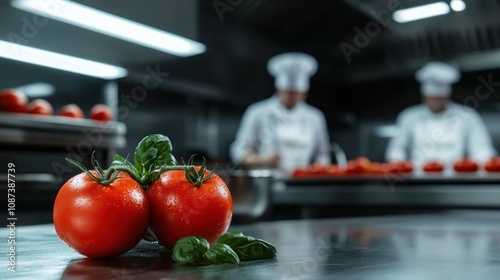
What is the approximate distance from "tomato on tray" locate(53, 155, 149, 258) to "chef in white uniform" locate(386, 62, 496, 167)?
4.16 meters

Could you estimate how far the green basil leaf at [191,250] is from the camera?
564mm

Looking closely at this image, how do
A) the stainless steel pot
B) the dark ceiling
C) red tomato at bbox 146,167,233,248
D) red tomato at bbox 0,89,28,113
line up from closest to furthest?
red tomato at bbox 146,167,233,248 < the stainless steel pot < red tomato at bbox 0,89,28,113 < the dark ceiling

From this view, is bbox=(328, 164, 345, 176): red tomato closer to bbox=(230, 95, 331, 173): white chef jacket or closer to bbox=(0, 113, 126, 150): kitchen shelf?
bbox=(230, 95, 331, 173): white chef jacket

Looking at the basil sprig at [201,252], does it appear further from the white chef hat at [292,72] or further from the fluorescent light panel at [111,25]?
the white chef hat at [292,72]

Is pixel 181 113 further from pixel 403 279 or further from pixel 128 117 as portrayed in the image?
pixel 403 279

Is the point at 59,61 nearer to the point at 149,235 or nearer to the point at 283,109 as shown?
the point at 283,109

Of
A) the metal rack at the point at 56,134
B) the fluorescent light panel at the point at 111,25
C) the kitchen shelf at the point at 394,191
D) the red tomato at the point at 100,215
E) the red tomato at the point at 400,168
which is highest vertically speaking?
the fluorescent light panel at the point at 111,25

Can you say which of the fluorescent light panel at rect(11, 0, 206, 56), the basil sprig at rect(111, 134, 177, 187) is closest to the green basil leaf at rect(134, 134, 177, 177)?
the basil sprig at rect(111, 134, 177, 187)

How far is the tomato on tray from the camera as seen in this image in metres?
0.58

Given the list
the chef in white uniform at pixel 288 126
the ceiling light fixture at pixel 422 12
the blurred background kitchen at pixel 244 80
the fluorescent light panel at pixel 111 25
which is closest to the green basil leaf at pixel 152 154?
the blurred background kitchen at pixel 244 80

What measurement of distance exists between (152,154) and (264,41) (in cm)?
455

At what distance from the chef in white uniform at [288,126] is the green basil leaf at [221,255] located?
369 centimetres

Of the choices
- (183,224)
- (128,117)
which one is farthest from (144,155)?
(128,117)

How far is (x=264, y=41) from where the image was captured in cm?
512
